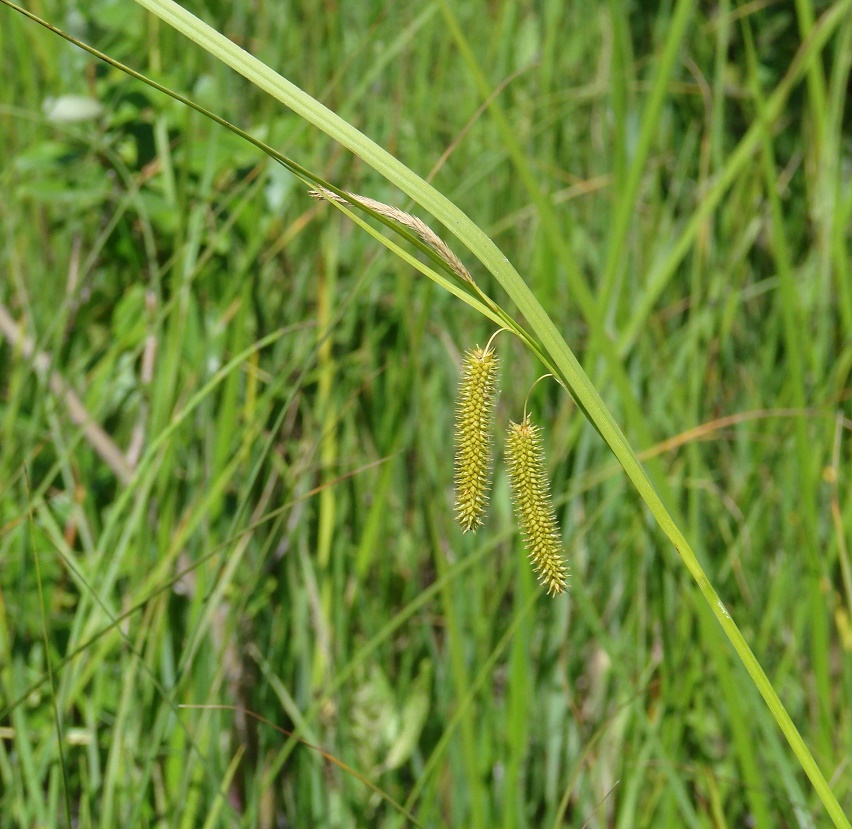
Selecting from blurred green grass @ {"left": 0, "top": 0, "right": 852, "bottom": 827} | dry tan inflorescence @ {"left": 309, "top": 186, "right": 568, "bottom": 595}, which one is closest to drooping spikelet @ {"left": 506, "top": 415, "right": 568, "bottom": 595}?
dry tan inflorescence @ {"left": 309, "top": 186, "right": 568, "bottom": 595}

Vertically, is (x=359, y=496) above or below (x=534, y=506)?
below

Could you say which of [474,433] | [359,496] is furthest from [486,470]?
[359,496]

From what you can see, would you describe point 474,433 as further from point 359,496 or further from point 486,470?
point 359,496

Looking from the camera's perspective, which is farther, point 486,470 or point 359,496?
point 359,496

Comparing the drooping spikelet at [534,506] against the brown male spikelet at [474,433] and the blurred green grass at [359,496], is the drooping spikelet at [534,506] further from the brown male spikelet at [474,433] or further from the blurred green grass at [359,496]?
the blurred green grass at [359,496]

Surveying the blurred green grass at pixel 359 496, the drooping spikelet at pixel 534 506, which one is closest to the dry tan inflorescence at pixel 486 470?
the drooping spikelet at pixel 534 506
